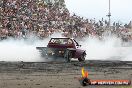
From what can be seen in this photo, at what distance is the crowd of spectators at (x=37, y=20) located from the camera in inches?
1468

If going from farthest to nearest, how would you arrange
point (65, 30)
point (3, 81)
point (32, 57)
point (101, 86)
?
point (65, 30) → point (32, 57) → point (3, 81) → point (101, 86)

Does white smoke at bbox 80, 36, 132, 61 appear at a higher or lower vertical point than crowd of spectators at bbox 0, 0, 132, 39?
lower

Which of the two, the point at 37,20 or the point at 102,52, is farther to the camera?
the point at 37,20

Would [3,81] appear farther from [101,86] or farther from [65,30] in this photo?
[65,30]

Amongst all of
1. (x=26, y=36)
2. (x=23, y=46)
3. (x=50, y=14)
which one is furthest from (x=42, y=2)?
(x=23, y=46)

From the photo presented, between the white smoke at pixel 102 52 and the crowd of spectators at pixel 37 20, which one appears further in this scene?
the crowd of spectators at pixel 37 20

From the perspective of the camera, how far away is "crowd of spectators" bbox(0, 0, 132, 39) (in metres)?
37.3

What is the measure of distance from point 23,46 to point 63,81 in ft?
68.1

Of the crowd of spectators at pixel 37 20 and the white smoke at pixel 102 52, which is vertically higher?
the crowd of spectators at pixel 37 20

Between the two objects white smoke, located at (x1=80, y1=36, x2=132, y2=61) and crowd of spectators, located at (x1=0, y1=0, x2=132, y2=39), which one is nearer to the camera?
white smoke, located at (x1=80, y1=36, x2=132, y2=61)

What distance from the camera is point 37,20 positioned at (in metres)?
42.8

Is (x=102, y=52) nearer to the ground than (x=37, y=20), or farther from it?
nearer to the ground

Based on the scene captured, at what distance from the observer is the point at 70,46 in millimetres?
23891

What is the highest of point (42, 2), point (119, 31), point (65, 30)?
point (42, 2)
